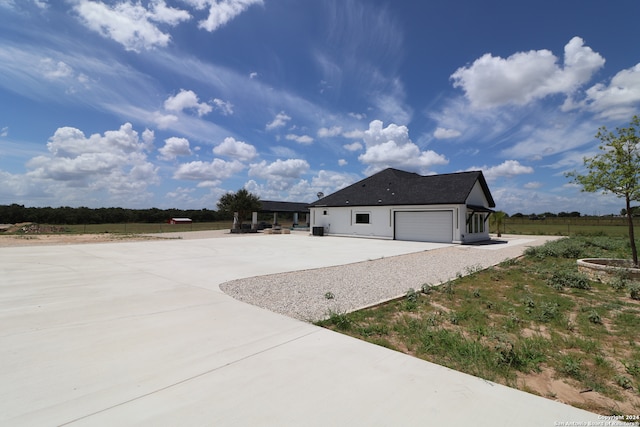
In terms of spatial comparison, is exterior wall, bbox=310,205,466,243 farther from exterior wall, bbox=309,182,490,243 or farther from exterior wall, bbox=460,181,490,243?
exterior wall, bbox=460,181,490,243

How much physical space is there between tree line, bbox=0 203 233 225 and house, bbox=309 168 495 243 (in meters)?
32.6

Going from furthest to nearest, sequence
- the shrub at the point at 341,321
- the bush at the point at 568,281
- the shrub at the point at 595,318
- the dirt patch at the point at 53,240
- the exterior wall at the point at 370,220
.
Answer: the exterior wall at the point at 370,220, the dirt patch at the point at 53,240, the bush at the point at 568,281, the shrub at the point at 595,318, the shrub at the point at 341,321

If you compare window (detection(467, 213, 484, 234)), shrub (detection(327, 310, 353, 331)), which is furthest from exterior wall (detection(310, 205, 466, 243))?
shrub (detection(327, 310, 353, 331))

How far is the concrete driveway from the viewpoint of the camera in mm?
2385

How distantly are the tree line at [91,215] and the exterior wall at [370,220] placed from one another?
30.5 m

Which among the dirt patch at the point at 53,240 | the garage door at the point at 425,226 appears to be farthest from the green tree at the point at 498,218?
the dirt patch at the point at 53,240

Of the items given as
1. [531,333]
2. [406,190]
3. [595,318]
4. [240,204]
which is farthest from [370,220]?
[531,333]

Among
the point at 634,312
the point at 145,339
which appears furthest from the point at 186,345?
the point at 634,312

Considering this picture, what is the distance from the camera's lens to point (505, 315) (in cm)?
509

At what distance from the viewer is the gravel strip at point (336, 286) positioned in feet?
18.1

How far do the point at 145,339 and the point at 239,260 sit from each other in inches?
298

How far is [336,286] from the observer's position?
7184 millimetres

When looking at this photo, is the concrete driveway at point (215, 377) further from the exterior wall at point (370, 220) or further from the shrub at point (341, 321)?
the exterior wall at point (370, 220)

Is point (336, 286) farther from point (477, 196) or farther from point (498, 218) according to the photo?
point (498, 218)
